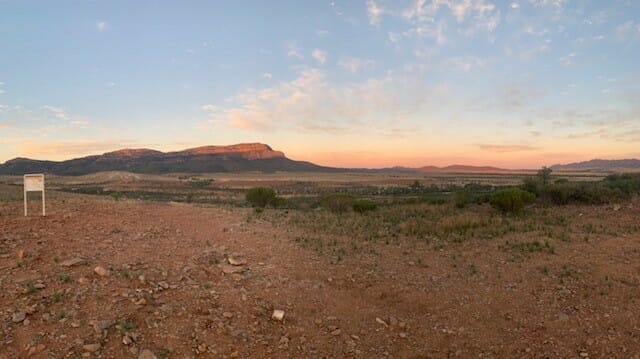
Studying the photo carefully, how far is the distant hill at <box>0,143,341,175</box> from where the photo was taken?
452 feet

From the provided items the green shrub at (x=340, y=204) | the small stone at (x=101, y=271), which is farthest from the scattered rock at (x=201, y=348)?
the green shrub at (x=340, y=204)

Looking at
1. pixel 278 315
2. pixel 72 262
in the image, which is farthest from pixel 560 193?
pixel 72 262

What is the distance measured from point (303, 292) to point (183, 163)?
163 meters

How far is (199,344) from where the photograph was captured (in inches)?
210

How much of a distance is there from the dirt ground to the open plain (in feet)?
0.08

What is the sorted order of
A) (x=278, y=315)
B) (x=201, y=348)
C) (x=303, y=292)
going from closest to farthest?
1. (x=201, y=348)
2. (x=278, y=315)
3. (x=303, y=292)

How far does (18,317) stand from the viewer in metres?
5.34

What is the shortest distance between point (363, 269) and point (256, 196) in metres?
20.2

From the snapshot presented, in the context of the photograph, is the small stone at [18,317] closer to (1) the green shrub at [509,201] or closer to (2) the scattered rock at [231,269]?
(2) the scattered rock at [231,269]

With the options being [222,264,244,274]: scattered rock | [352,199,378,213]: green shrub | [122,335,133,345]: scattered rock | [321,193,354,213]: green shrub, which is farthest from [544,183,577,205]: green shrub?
[122,335,133,345]: scattered rock

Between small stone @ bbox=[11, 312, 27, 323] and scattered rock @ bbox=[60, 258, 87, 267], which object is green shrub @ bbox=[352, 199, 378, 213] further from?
small stone @ bbox=[11, 312, 27, 323]

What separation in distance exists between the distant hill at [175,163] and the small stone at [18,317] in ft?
471

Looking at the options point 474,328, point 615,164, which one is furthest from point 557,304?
point 615,164

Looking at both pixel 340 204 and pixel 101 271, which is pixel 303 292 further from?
pixel 340 204
